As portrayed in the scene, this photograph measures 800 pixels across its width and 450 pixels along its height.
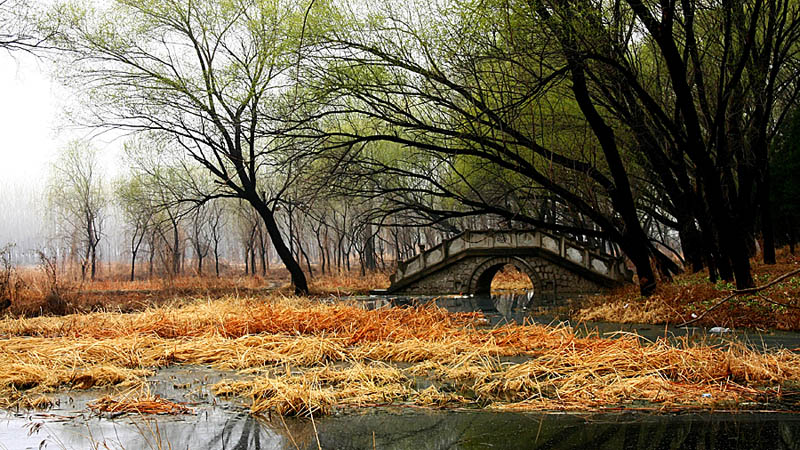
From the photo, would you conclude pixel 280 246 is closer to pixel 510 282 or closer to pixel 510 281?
pixel 510 282

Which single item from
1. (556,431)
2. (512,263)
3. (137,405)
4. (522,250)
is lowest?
(556,431)

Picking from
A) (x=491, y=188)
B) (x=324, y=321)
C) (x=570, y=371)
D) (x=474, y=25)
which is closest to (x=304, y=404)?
(x=570, y=371)

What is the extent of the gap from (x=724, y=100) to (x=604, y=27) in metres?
2.37

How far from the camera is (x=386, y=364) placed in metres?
6.99

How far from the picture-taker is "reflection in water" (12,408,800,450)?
4.32m

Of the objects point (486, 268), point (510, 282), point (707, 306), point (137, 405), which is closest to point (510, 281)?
point (510, 282)

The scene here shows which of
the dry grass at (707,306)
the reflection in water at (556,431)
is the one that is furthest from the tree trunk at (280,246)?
the reflection in water at (556,431)

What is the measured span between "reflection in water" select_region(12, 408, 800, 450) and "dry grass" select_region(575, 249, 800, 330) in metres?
5.70

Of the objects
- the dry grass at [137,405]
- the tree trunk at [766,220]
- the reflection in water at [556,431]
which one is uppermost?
the tree trunk at [766,220]

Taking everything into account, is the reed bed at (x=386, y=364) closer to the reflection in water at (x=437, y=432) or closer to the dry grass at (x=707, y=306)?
the reflection in water at (x=437, y=432)

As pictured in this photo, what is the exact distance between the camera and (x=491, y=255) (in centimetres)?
2520

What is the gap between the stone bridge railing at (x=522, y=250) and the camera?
23.0m

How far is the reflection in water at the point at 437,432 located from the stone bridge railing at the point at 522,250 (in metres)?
17.3

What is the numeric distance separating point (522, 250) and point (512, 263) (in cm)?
101
